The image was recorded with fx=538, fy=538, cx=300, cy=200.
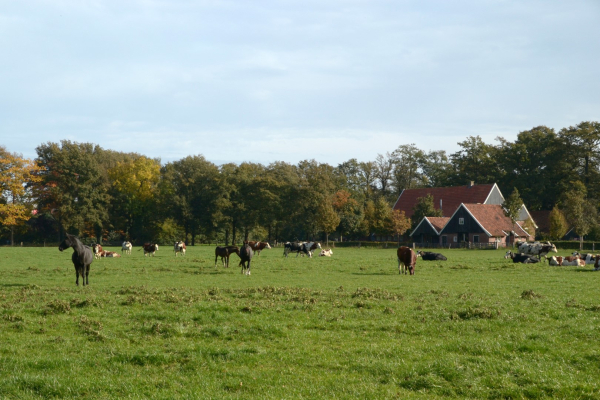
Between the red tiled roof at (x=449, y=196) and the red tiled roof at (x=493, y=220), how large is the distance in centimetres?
830

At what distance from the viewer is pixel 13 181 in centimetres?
7925

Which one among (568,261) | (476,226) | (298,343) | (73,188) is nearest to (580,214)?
(476,226)

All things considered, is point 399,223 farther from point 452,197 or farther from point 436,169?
point 436,169

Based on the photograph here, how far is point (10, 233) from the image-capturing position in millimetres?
88250

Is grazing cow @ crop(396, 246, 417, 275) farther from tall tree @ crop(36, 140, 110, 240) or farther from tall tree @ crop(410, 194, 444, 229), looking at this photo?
tall tree @ crop(36, 140, 110, 240)

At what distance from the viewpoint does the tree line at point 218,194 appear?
83.0m

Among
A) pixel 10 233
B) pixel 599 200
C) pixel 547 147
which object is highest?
pixel 547 147

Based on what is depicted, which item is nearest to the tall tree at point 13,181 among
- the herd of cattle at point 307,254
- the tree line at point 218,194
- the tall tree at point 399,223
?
the tree line at point 218,194

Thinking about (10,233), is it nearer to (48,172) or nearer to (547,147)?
(48,172)

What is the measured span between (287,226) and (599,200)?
49.7 meters

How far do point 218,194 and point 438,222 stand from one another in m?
34.9

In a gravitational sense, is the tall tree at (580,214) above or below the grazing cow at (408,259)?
above

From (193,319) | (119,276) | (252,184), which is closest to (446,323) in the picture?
(193,319)

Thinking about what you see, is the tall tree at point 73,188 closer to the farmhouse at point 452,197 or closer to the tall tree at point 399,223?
the tall tree at point 399,223
